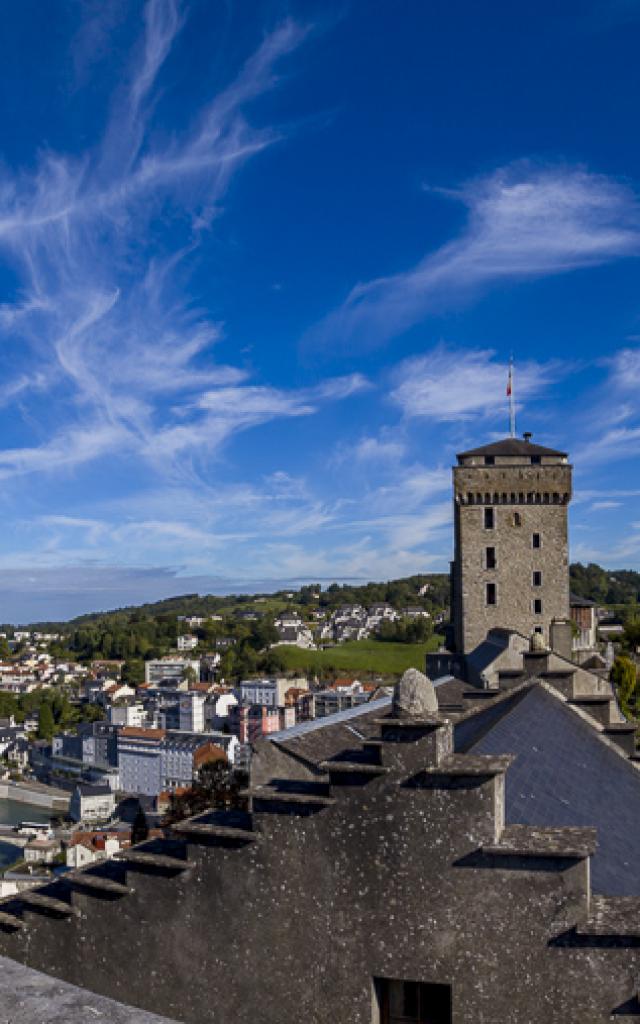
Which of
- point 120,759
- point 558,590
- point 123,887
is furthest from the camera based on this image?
point 120,759

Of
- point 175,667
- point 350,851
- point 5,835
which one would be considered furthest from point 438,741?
point 175,667

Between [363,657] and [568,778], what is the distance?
136 metres

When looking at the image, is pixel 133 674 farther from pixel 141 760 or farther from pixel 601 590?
pixel 601 590

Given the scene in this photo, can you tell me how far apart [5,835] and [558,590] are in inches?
2515

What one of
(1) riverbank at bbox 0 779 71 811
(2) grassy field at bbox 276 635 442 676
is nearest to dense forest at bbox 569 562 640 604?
(2) grassy field at bbox 276 635 442 676

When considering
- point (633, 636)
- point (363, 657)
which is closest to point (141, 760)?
point (363, 657)

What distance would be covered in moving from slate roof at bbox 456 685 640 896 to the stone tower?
842 inches

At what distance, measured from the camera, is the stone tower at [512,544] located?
34.8 metres

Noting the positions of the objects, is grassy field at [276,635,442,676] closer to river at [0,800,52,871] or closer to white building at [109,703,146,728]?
white building at [109,703,146,728]

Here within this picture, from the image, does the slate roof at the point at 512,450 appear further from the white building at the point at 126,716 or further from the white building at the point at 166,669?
the white building at the point at 166,669

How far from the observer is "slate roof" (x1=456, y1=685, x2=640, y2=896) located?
24.9ft

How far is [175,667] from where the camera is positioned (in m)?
164

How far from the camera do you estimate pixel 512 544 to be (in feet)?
115

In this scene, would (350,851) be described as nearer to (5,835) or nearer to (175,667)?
(5,835)
